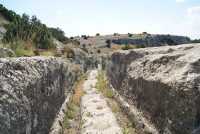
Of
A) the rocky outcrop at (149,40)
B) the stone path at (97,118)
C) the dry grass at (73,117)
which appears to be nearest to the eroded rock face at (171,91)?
the stone path at (97,118)

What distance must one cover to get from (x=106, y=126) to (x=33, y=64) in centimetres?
424

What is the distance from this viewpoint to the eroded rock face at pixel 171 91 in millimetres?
7090

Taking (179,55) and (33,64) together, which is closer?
(33,64)

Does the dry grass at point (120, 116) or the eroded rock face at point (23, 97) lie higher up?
the eroded rock face at point (23, 97)

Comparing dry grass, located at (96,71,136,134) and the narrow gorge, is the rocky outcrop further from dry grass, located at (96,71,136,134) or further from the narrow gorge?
the narrow gorge

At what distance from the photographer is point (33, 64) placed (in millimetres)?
8469

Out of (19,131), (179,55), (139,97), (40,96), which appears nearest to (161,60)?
(179,55)

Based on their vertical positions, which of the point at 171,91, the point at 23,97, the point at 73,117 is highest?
the point at 23,97

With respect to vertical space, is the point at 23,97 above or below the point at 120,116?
above

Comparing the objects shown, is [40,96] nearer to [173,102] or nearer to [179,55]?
[173,102]

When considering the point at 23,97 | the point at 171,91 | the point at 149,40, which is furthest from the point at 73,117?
the point at 149,40

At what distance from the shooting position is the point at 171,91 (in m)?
8.08

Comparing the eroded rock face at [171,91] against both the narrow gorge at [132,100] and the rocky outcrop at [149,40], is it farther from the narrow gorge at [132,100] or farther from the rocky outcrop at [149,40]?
the rocky outcrop at [149,40]

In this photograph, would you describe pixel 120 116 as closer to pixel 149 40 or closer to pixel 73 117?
→ pixel 73 117
